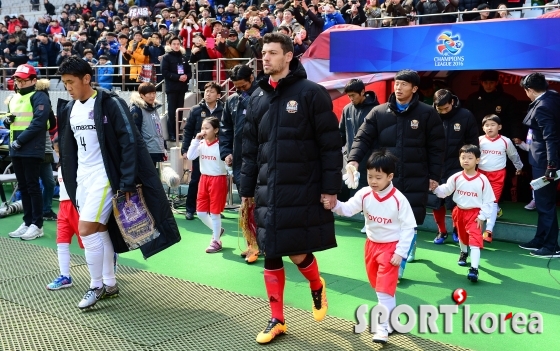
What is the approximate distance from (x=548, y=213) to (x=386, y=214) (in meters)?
3.05

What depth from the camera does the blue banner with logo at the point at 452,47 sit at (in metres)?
7.04

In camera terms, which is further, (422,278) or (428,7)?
(428,7)

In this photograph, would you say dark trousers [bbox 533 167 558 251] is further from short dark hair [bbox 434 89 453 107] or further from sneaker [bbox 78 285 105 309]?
sneaker [bbox 78 285 105 309]

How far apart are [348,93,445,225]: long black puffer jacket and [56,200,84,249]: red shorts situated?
8.20 feet

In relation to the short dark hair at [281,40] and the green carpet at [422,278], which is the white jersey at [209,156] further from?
the short dark hair at [281,40]

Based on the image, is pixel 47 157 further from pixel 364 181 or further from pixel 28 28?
pixel 28 28

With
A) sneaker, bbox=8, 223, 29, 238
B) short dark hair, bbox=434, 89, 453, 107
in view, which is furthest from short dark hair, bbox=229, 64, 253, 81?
sneaker, bbox=8, 223, 29, 238

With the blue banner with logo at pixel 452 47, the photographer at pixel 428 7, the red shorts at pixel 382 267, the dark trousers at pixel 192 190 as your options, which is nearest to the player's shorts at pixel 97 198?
the red shorts at pixel 382 267

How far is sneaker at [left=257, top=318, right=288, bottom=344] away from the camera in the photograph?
4180mm

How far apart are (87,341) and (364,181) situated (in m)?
4.40

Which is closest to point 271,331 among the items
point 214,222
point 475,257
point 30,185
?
point 475,257

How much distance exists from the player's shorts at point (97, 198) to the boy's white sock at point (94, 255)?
160 millimetres

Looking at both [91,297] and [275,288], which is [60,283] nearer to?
[91,297]

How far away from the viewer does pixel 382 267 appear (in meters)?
4.23
